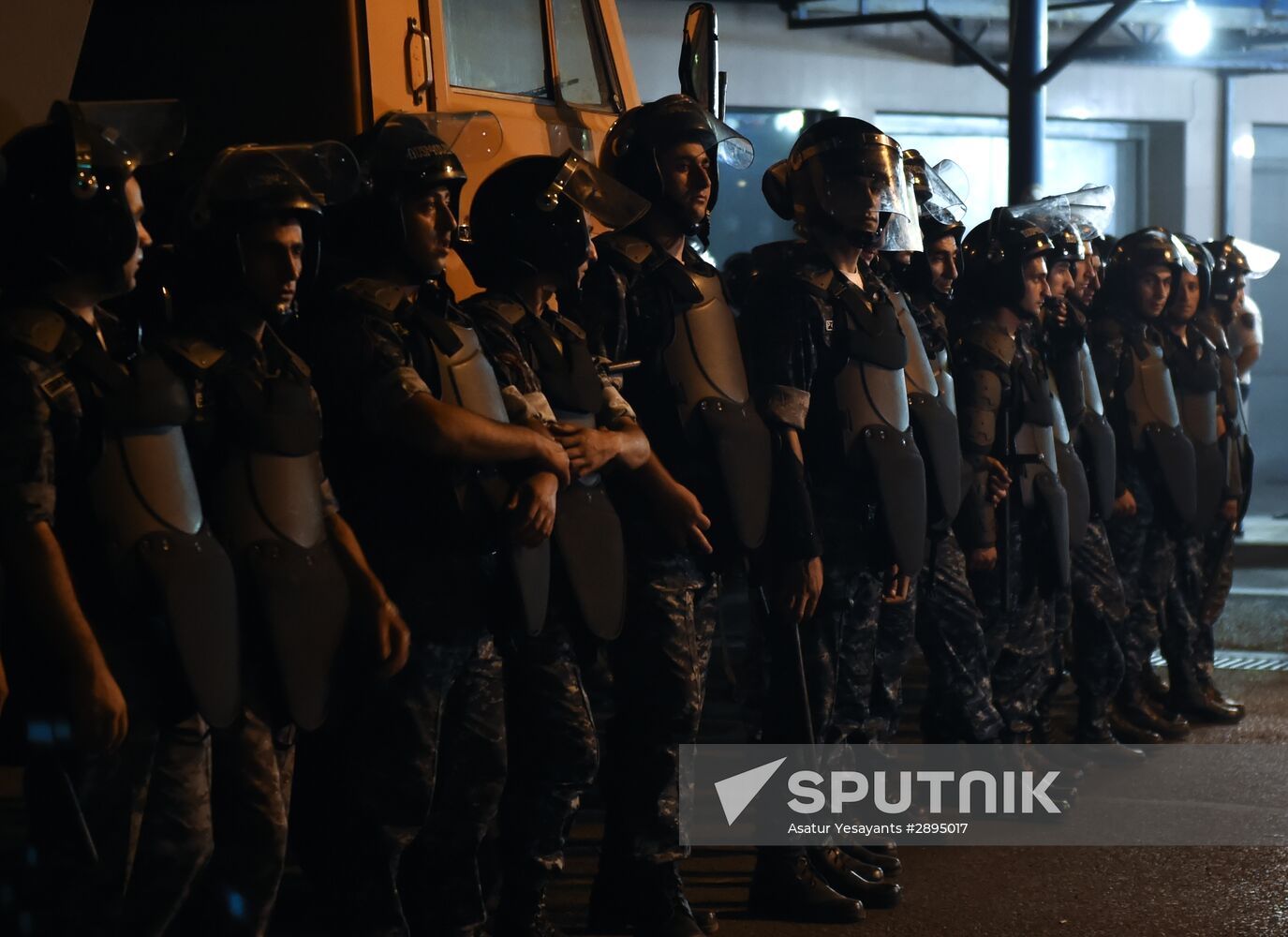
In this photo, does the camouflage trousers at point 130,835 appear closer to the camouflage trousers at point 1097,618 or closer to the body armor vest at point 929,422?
the body armor vest at point 929,422

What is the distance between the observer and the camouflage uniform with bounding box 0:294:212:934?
122 inches

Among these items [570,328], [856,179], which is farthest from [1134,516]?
[570,328]

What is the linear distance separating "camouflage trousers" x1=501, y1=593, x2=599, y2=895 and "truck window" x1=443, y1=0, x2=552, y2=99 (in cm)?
201

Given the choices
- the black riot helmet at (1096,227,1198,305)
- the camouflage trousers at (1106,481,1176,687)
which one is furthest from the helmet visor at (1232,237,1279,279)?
the camouflage trousers at (1106,481,1176,687)

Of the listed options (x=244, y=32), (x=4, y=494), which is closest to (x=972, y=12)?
(x=244, y=32)

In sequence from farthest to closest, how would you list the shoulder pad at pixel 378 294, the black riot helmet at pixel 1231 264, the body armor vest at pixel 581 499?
the black riot helmet at pixel 1231 264, the body armor vest at pixel 581 499, the shoulder pad at pixel 378 294

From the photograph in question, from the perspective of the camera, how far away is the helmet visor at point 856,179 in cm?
498

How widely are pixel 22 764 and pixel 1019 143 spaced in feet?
32.1

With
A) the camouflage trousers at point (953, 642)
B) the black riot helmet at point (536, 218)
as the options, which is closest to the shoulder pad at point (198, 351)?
the black riot helmet at point (536, 218)

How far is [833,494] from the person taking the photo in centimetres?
498

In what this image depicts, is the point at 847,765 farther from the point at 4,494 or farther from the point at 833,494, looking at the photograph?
the point at 4,494

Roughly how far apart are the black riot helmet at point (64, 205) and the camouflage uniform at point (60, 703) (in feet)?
0.28

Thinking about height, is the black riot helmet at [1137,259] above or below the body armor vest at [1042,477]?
above

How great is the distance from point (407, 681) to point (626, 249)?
1372mm
